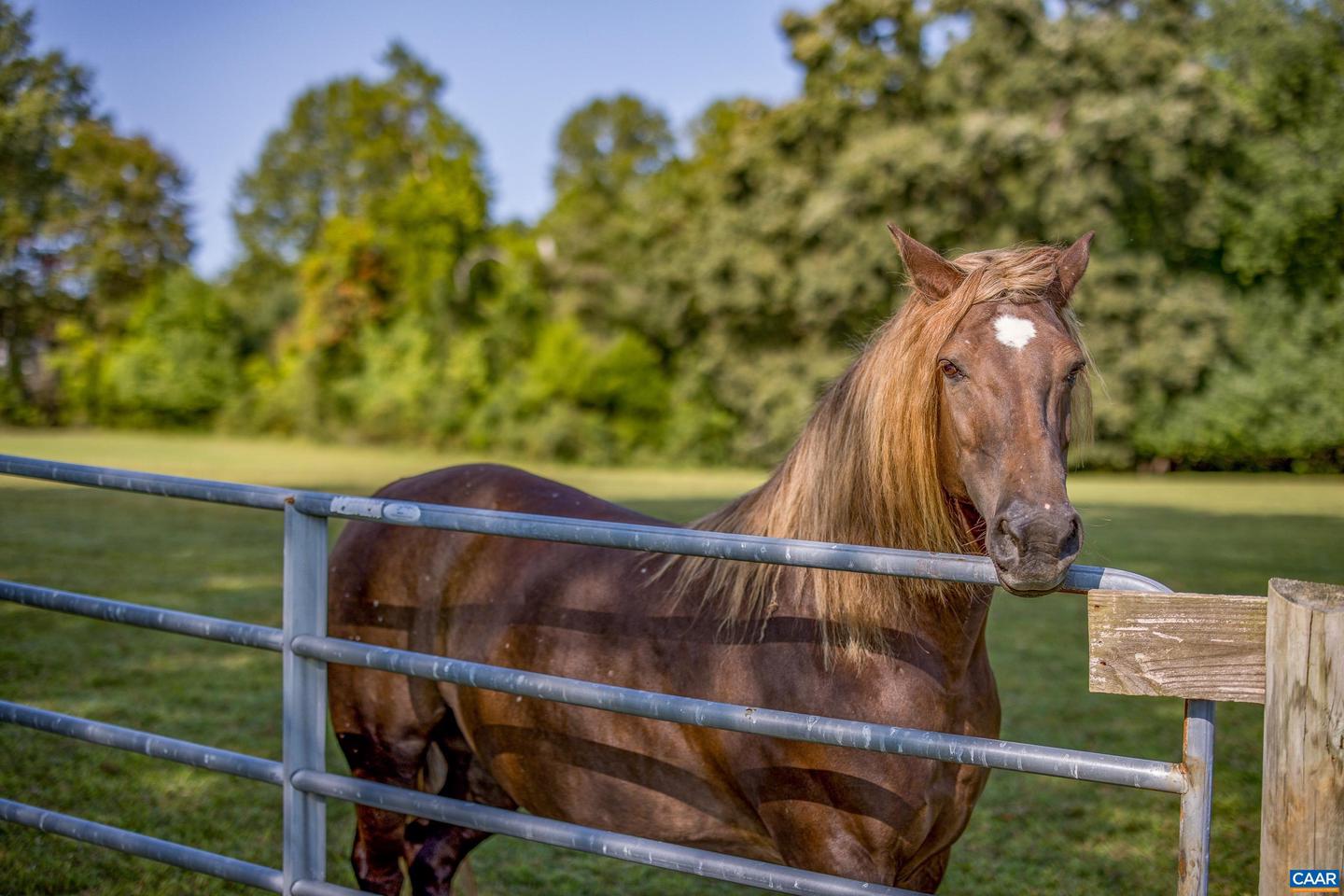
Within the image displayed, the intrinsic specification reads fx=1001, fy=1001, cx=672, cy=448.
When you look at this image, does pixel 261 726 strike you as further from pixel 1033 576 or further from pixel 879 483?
pixel 1033 576

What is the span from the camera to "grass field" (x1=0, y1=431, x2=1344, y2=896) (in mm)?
3986

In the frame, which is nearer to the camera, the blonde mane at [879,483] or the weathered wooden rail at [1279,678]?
the weathered wooden rail at [1279,678]

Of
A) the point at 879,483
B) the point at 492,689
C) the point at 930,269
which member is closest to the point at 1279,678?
the point at 879,483

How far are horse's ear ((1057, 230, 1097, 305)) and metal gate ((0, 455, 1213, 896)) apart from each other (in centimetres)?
79

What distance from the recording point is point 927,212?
26.7 meters

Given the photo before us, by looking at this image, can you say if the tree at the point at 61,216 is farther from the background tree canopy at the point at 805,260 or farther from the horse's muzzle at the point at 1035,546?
the horse's muzzle at the point at 1035,546

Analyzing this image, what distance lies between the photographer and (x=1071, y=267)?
228 cm

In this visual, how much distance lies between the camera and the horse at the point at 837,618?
2.00 metres

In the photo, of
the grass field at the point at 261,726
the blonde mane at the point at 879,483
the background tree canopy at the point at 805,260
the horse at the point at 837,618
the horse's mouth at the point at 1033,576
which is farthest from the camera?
the background tree canopy at the point at 805,260

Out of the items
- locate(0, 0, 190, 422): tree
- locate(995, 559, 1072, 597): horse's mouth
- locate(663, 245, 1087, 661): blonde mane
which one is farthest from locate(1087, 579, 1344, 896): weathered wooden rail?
locate(0, 0, 190, 422): tree
